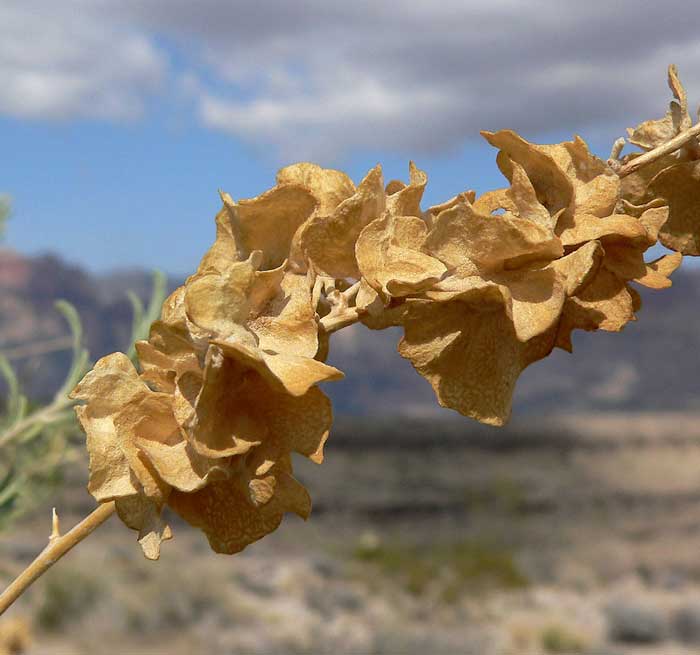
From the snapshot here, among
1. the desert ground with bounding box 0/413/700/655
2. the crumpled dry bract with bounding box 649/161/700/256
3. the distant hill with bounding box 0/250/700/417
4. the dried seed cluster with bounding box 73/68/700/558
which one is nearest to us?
the dried seed cluster with bounding box 73/68/700/558

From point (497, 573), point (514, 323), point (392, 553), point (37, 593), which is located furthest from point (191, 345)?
point (392, 553)

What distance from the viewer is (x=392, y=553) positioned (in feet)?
35.8

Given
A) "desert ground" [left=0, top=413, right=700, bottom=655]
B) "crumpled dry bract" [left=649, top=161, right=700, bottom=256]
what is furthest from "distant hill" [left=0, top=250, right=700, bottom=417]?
"crumpled dry bract" [left=649, top=161, right=700, bottom=256]

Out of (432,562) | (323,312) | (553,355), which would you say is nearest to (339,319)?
(323,312)

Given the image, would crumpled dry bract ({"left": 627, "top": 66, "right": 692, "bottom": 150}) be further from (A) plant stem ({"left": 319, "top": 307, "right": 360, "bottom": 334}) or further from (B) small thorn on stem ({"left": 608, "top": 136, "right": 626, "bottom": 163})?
(A) plant stem ({"left": 319, "top": 307, "right": 360, "bottom": 334})

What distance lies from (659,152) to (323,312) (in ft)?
0.60

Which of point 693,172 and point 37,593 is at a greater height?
point 693,172

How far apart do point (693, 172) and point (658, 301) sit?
72312 mm

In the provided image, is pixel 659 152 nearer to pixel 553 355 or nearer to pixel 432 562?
pixel 432 562

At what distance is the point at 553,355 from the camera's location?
66.3 meters

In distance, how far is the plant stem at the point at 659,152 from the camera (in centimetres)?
44

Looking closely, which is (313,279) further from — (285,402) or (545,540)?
(545,540)

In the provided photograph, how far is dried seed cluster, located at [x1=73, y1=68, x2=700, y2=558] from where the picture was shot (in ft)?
1.27

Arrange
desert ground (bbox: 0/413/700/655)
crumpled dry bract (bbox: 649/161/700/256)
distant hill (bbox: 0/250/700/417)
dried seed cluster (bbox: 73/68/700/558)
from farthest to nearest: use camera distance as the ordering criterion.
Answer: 1. distant hill (bbox: 0/250/700/417)
2. desert ground (bbox: 0/413/700/655)
3. crumpled dry bract (bbox: 649/161/700/256)
4. dried seed cluster (bbox: 73/68/700/558)
